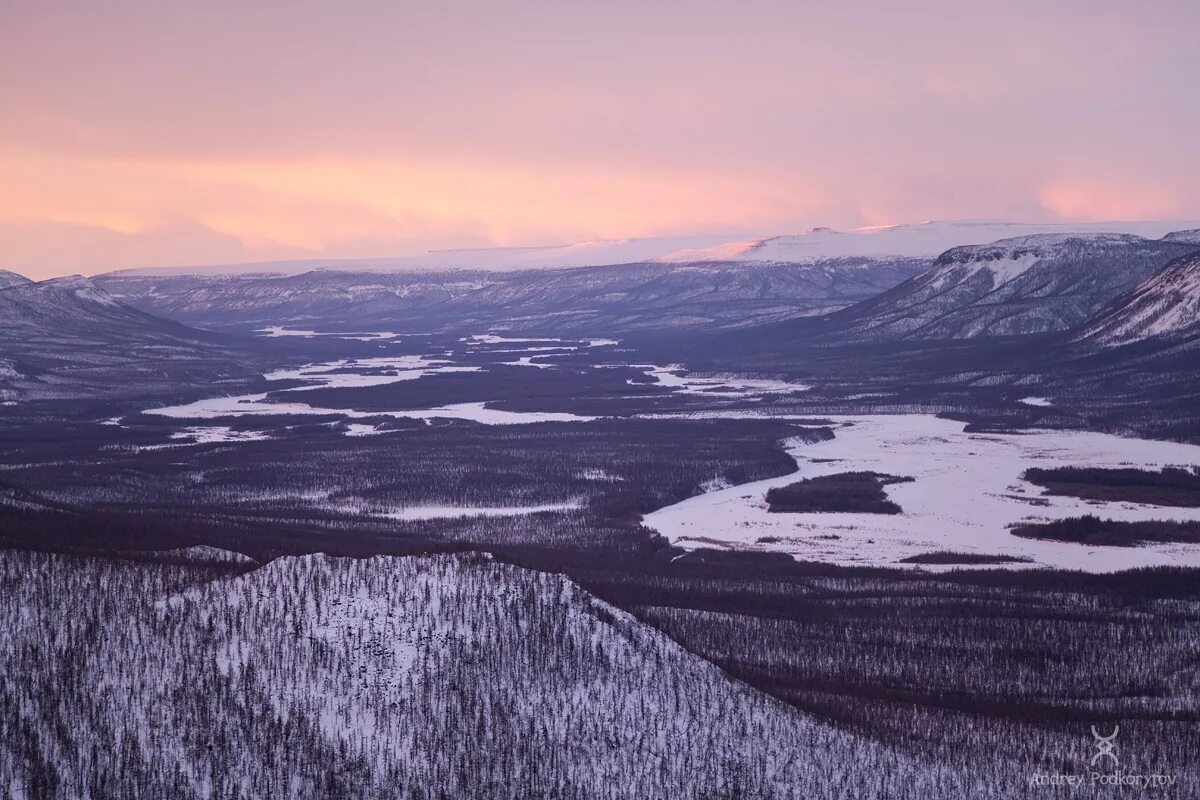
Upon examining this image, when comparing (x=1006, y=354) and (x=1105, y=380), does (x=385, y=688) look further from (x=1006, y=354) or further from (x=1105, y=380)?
(x=1006, y=354)

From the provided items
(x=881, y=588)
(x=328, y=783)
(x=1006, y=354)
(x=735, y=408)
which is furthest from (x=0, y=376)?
(x=328, y=783)

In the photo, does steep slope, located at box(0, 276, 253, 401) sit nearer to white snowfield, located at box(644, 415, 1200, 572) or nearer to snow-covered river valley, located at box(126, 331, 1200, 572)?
snow-covered river valley, located at box(126, 331, 1200, 572)

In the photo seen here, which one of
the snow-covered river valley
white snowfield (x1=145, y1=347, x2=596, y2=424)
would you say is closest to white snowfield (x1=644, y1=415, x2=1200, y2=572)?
→ the snow-covered river valley

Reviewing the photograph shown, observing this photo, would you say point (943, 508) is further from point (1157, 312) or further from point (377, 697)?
point (1157, 312)

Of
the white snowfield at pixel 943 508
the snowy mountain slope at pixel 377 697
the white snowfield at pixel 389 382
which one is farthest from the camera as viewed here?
the white snowfield at pixel 389 382

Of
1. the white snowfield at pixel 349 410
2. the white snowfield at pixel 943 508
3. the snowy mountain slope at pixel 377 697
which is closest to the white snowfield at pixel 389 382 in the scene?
the white snowfield at pixel 349 410

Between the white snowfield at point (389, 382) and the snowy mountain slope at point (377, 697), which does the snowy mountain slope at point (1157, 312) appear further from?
the snowy mountain slope at point (377, 697)
